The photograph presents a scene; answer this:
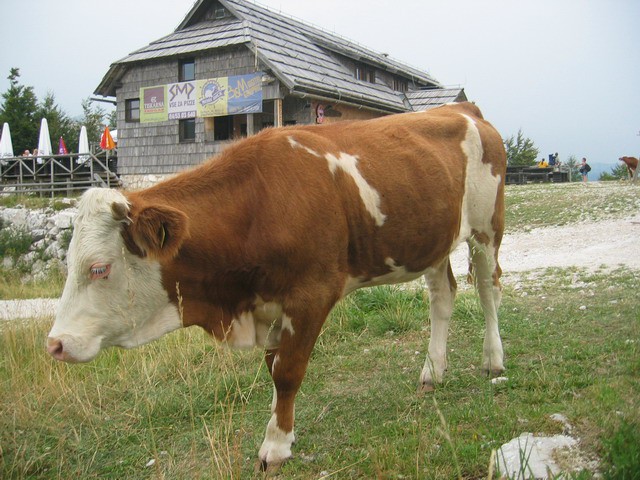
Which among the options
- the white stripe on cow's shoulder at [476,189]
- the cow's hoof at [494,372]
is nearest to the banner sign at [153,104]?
the white stripe on cow's shoulder at [476,189]

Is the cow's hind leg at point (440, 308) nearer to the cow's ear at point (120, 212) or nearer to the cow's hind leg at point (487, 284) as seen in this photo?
the cow's hind leg at point (487, 284)

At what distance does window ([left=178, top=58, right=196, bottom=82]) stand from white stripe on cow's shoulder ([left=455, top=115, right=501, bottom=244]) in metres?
20.3

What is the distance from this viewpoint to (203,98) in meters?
22.4

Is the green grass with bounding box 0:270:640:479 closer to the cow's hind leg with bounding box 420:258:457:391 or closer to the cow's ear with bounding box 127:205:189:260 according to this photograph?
the cow's hind leg with bounding box 420:258:457:391

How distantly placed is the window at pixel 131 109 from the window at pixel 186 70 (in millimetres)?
2655

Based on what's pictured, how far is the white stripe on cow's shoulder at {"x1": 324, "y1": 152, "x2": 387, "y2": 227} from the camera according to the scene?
375cm

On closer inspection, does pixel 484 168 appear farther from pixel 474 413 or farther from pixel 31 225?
pixel 31 225

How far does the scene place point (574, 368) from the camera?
4.13 meters

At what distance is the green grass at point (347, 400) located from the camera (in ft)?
10.3

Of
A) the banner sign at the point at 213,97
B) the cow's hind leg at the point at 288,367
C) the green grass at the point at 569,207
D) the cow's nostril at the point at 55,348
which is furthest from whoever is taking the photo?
the banner sign at the point at 213,97

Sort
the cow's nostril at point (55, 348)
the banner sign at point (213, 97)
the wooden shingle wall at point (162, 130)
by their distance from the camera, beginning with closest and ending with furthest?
the cow's nostril at point (55, 348) → the banner sign at point (213, 97) → the wooden shingle wall at point (162, 130)

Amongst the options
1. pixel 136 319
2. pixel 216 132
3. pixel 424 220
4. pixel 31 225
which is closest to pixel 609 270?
pixel 424 220

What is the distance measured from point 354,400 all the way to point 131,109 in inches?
924

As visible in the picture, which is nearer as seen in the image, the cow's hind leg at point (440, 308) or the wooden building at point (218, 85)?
the cow's hind leg at point (440, 308)
